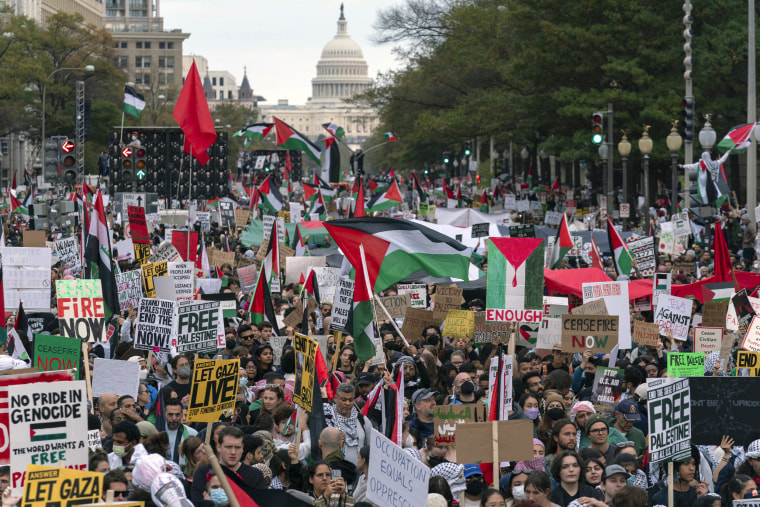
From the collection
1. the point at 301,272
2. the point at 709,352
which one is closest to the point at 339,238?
the point at 709,352

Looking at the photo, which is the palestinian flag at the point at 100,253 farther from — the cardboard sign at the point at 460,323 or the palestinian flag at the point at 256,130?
the palestinian flag at the point at 256,130

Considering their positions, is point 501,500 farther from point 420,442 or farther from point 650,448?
point 420,442

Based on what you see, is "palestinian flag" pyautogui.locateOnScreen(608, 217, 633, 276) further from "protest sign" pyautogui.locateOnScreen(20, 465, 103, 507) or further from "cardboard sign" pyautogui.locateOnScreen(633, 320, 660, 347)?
"protest sign" pyautogui.locateOnScreen(20, 465, 103, 507)

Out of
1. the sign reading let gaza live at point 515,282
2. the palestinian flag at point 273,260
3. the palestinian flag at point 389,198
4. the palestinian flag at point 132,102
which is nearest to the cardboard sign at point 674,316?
the sign reading let gaza live at point 515,282

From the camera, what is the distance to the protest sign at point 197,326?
12969mm

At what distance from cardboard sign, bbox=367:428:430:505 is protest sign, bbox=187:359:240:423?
1957mm

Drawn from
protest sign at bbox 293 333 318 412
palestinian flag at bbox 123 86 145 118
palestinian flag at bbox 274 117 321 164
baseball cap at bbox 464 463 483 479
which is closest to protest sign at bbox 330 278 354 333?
protest sign at bbox 293 333 318 412

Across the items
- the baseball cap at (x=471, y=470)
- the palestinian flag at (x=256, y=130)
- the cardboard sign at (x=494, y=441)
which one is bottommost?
the baseball cap at (x=471, y=470)

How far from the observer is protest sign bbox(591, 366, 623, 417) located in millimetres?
11453

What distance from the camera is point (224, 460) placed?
8438mm

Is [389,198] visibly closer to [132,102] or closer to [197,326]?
→ [132,102]

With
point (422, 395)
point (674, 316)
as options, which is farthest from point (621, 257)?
point (422, 395)

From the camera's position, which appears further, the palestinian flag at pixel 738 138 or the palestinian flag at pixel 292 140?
the palestinian flag at pixel 292 140

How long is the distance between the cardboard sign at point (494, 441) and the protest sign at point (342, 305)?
17.6 feet
